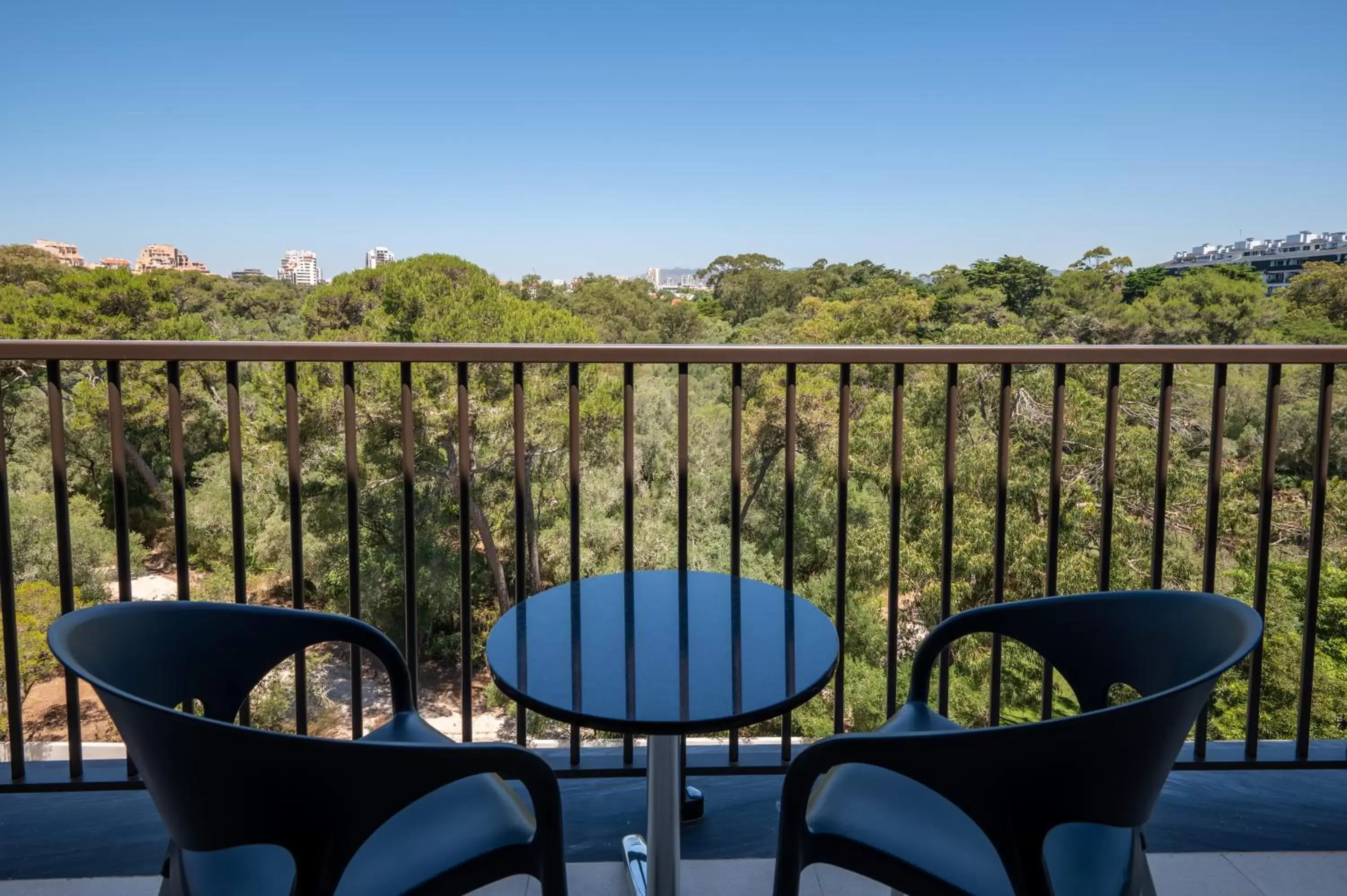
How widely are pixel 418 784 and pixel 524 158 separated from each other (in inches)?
1125

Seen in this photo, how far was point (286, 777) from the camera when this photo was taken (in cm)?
86

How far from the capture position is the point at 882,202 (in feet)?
94.8

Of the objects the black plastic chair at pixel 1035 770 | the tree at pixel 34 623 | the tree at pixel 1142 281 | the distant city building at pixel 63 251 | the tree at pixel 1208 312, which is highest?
the distant city building at pixel 63 251

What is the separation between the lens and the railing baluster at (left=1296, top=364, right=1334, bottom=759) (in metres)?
2.00

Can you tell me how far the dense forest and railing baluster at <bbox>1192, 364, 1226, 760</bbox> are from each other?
11.0 meters

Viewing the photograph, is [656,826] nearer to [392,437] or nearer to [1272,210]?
[392,437]

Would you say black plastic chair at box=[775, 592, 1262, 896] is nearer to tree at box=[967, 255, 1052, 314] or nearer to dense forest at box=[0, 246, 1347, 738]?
dense forest at box=[0, 246, 1347, 738]

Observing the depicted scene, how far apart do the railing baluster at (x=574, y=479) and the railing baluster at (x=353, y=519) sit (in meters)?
0.47

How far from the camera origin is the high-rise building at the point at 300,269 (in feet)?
66.2

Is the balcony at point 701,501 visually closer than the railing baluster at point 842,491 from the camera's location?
No

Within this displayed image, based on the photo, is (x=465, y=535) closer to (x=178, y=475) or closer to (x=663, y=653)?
(x=178, y=475)

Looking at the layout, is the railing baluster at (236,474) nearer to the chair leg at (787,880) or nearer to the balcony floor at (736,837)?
the balcony floor at (736,837)

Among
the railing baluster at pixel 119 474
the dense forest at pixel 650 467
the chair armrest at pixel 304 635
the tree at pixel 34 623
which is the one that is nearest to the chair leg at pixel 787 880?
the chair armrest at pixel 304 635

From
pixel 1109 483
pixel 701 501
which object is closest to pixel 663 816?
pixel 1109 483
